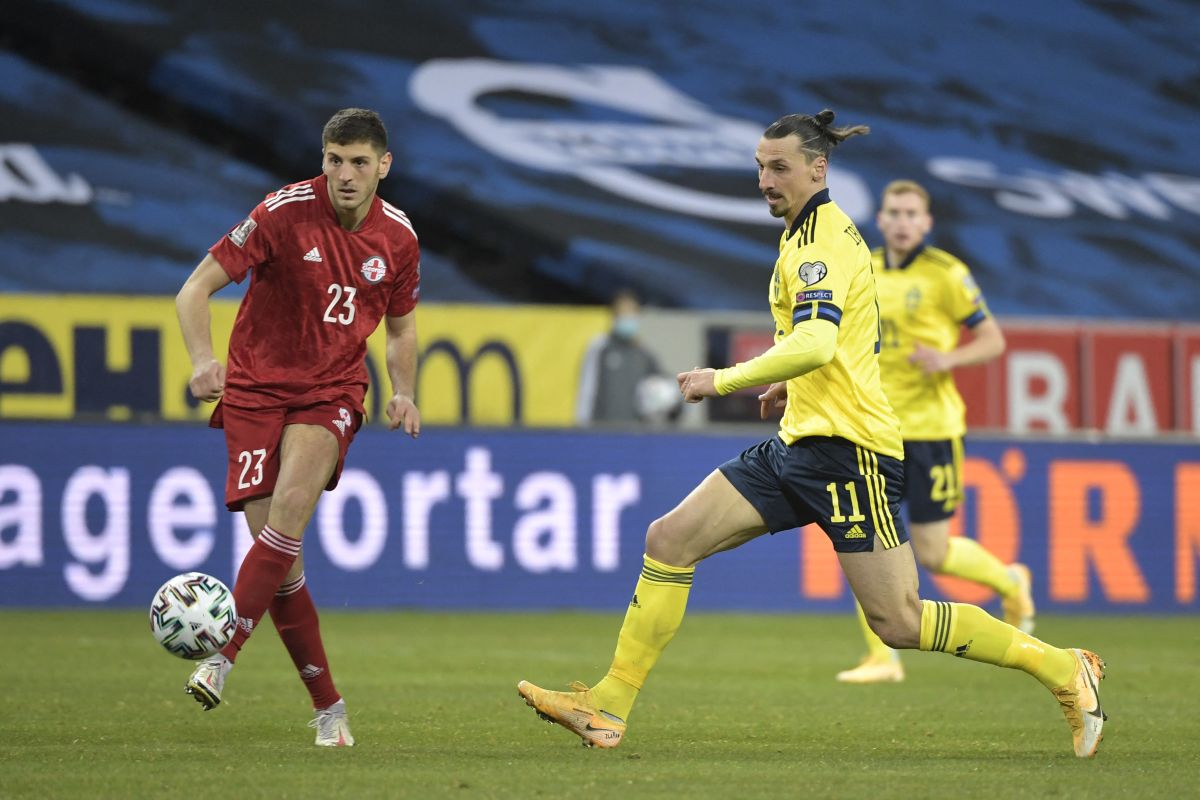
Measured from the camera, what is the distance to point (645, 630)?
20.4 ft

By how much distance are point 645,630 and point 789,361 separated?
3.62 ft

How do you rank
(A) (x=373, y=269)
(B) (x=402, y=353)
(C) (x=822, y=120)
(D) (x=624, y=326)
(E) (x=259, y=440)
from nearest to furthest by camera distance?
(C) (x=822, y=120), (E) (x=259, y=440), (A) (x=373, y=269), (B) (x=402, y=353), (D) (x=624, y=326)

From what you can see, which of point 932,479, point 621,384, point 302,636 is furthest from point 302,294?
point 621,384

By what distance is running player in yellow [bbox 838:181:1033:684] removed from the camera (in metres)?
9.34

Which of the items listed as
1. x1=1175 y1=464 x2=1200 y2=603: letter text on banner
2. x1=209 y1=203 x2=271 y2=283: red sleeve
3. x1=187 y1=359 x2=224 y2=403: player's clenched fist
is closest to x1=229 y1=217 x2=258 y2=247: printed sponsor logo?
x1=209 y1=203 x2=271 y2=283: red sleeve

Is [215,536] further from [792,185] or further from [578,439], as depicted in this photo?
[792,185]

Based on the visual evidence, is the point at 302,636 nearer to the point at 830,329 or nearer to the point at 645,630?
the point at 645,630

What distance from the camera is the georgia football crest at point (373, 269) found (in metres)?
6.43

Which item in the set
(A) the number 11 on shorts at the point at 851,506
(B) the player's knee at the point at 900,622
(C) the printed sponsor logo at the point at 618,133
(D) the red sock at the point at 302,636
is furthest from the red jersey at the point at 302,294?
(C) the printed sponsor logo at the point at 618,133

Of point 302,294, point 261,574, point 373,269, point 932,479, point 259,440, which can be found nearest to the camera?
point 261,574

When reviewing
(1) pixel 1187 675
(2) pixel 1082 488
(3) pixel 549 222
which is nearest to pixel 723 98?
(3) pixel 549 222

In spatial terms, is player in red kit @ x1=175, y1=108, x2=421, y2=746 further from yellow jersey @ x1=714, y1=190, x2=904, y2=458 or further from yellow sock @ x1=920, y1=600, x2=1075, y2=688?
yellow sock @ x1=920, y1=600, x2=1075, y2=688

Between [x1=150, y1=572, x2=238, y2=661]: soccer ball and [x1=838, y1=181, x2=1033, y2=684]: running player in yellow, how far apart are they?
420 centimetres

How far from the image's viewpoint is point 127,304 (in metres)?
14.4
